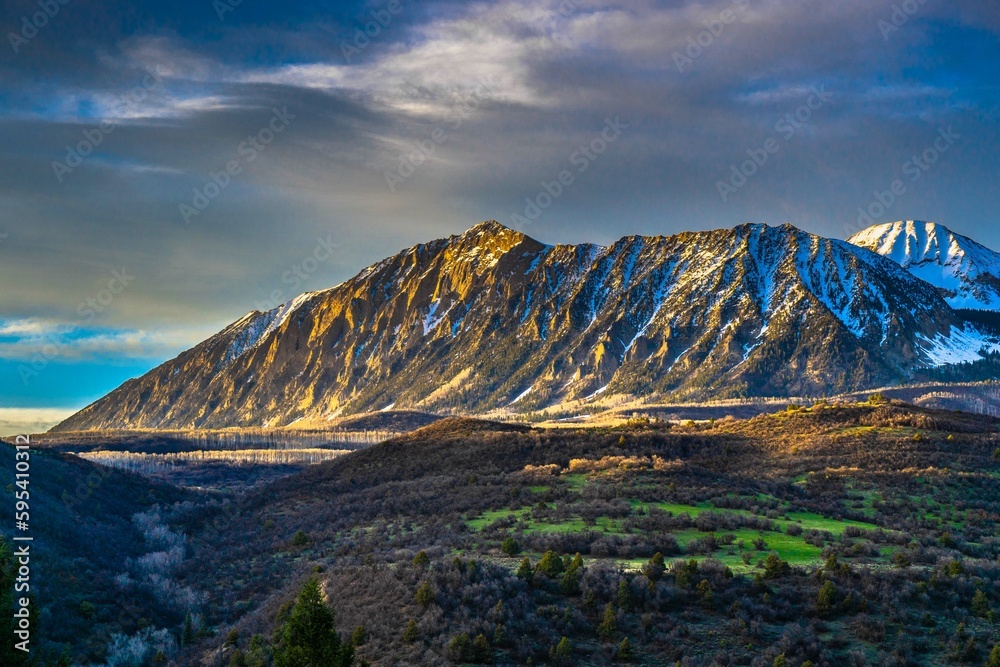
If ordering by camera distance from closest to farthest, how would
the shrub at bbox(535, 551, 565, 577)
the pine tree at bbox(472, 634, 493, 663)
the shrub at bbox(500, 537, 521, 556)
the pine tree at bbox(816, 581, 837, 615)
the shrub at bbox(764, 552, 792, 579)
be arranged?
the pine tree at bbox(472, 634, 493, 663) → the pine tree at bbox(816, 581, 837, 615) → the shrub at bbox(764, 552, 792, 579) → the shrub at bbox(535, 551, 565, 577) → the shrub at bbox(500, 537, 521, 556)

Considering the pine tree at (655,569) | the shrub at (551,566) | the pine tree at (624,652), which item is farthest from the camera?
the shrub at (551,566)

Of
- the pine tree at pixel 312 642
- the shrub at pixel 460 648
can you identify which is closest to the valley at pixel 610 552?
the shrub at pixel 460 648

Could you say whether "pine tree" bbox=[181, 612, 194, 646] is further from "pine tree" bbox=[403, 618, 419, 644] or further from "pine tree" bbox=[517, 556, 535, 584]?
"pine tree" bbox=[517, 556, 535, 584]

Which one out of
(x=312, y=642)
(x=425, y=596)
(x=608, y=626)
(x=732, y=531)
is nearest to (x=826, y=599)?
(x=608, y=626)

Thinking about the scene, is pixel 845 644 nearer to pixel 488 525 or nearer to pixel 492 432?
pixel 488 525

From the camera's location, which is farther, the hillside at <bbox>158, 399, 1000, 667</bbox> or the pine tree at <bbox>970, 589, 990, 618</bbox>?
the pine tree at <bbox>970, 589, 990, 618</bbox>

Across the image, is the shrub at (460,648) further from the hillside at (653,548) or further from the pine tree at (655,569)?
the pine tree at (655,569)

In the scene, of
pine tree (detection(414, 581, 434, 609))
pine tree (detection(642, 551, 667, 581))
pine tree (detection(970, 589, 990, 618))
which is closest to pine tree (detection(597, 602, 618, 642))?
pine tree (detection(642, 551, 667, 581))

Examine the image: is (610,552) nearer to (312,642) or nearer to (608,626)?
(608,626)

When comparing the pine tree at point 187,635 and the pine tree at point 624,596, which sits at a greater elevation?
the pine tree at point 624,596
